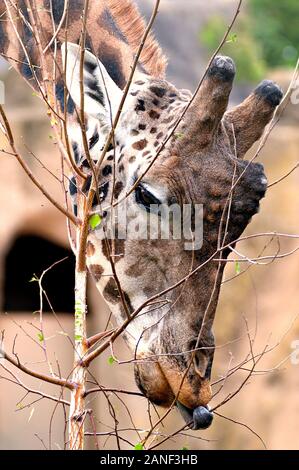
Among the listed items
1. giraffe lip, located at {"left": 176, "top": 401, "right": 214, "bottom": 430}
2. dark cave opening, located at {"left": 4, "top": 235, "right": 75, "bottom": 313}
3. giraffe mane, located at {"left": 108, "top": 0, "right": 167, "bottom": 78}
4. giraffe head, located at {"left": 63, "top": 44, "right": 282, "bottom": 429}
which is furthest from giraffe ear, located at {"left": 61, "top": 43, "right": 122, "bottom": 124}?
dark cave opening, located at {"left": 4, "top": 235, "right": 75, "bottom": 313}

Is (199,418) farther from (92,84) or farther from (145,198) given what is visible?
(92,84)

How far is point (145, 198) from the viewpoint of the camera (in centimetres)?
488

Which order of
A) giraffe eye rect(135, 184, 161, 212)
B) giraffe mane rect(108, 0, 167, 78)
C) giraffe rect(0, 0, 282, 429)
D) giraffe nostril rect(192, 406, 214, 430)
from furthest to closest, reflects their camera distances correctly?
giraffe mane rect(108, 0, 167, 78), giraffe eye rect(135, 184, 161, 212), giraffe rect(0, 0, 282, 429), giraffe nostril rect(192, 406, 214, 430)

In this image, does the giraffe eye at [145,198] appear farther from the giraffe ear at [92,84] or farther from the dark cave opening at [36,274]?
the dark cave opening at [36,274]

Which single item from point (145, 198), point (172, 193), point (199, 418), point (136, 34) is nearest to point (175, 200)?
point (172, 193)

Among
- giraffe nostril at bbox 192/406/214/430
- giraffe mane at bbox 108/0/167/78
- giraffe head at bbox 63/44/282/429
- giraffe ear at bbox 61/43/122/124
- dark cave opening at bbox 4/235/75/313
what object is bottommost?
giraffe nostril at bbox 192/406/214/430

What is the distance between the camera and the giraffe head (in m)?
4.72

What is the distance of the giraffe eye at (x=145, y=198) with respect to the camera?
4.86 meters

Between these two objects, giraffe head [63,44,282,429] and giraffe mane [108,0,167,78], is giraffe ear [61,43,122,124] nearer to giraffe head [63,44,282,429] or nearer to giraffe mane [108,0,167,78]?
giraffe head [63,44,282,429]

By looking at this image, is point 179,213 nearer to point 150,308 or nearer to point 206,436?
point 150,308

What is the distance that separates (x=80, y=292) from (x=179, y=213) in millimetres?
763

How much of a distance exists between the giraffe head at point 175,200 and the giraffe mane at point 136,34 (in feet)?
1.68

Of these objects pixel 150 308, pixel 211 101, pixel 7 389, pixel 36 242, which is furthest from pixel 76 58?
pixel 7 389

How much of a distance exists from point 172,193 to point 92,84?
715 millimetres
